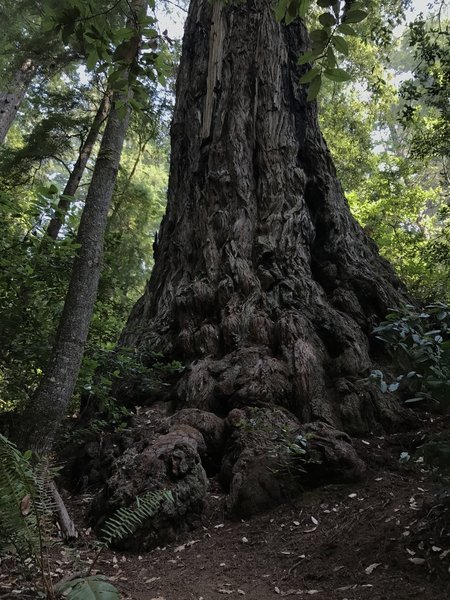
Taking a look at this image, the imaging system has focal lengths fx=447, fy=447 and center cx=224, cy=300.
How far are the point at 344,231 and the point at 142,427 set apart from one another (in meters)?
4.27

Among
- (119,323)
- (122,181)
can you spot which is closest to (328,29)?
(119,323)

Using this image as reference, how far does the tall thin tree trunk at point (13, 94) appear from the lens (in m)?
11.1

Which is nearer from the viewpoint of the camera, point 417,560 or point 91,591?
Answer: point 91,591

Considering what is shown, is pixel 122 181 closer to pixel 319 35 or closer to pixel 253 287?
pixel 253 287

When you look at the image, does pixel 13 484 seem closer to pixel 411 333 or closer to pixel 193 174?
pixel 411 333

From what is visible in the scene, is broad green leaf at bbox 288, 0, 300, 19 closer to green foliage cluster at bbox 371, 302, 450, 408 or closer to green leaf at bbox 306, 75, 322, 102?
green leaf at bbox 306, 75, 322, 102

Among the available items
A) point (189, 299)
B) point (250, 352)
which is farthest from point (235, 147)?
point (250, 352)

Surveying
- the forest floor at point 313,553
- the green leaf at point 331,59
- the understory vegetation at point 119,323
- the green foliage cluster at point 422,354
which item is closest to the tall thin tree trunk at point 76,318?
the understory vegetation at point 119,323

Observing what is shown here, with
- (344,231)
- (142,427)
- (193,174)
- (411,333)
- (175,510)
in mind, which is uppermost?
(193,174)

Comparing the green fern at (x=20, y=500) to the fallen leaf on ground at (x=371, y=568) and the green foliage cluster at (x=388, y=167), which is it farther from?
the green foliage cluster at (x=388, y=167)

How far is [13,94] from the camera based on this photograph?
1137 cm

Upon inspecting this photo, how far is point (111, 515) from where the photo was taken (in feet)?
11.3

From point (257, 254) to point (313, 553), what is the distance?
399cm

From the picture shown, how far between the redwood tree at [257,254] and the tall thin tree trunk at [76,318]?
1419 mm
